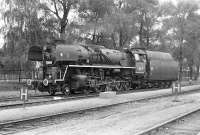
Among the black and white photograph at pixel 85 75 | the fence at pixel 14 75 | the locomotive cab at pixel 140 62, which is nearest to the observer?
the black and white photograph at pixel 85 75

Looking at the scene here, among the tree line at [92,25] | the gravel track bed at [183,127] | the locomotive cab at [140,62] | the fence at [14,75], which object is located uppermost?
the tree line at [92,25]

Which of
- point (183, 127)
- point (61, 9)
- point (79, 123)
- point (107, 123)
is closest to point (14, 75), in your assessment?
point (61, 9)

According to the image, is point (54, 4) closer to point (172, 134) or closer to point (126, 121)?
point (126, 121)

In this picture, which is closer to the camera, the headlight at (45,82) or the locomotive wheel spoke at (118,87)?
the headlight at (45,82)

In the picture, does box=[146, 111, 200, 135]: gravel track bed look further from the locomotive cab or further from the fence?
the fence

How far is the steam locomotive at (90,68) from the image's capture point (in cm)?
2130

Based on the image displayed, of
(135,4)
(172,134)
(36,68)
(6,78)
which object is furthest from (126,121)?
(135,4)

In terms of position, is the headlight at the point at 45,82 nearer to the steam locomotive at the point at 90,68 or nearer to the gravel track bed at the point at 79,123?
the steam locomotive at the point at 90,68

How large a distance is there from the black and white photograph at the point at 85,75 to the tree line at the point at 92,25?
9 cm

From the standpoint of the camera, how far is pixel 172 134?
31.2 feet

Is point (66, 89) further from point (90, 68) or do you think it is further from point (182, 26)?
point (182, 26)

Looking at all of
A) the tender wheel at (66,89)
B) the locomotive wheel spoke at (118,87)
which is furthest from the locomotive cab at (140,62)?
the tender wheel at (66,89)

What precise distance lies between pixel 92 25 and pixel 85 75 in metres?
11.3

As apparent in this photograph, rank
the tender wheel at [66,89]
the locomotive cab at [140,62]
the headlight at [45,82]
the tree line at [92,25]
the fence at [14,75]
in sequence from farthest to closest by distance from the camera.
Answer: the fence at [14,75] → the locomotive cab at [140,62] → the tree line at [92,25] → the tender wheel at [66,89] → the headlight at [45,82]
